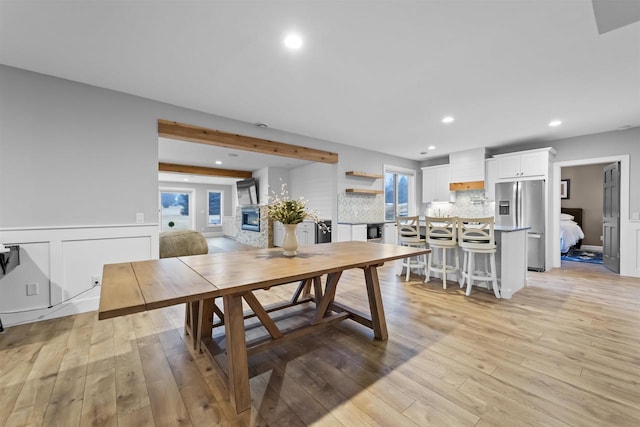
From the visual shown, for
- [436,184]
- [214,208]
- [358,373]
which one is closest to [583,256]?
[436,184]

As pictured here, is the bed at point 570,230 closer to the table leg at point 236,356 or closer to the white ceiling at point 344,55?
the white ceiling at point 344,55

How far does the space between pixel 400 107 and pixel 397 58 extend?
123 centimetres

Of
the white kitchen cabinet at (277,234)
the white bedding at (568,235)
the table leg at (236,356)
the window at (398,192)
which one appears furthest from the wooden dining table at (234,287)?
the white bedding at (568,235)

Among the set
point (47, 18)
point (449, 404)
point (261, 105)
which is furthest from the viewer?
point (261, 105)

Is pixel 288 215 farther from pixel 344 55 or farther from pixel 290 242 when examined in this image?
pixel 344 55

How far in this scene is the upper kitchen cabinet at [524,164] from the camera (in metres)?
4.92

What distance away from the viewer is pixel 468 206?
613 cm

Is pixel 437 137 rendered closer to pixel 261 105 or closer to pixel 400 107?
pixel 400 107

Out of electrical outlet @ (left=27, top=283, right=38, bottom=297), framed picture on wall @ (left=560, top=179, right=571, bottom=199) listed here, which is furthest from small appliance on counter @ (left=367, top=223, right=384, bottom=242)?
framed picture on wall @ (left=560, top=179, right=571, bottom=199)

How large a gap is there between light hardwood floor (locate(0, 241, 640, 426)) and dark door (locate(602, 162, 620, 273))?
261cm

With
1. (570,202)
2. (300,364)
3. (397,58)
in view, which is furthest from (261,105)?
(570,202)

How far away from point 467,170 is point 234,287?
6057 mm

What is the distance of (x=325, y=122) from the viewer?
419 centimetres

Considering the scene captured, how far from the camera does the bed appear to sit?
5.97 meters
